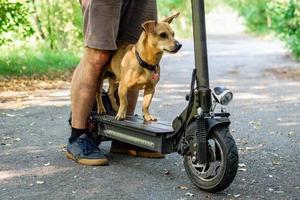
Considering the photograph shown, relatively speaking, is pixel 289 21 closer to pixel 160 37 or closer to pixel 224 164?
pixel 160 37

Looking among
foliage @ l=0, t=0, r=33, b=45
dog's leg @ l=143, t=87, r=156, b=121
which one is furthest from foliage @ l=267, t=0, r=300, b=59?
dog's leg @ l=143, t=87, r=156, b=121

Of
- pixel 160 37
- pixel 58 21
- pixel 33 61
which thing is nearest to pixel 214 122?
pixel 160 37

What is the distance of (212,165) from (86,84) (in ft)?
4.19

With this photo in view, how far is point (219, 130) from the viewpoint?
3.65 meters

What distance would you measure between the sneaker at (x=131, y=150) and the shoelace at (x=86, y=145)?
1.05 feet

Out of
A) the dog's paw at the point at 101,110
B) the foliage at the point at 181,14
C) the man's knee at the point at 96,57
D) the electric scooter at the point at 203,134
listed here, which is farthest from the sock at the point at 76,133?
the foliage at the point at 181,14

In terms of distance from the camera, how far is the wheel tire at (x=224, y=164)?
3549 millimetres

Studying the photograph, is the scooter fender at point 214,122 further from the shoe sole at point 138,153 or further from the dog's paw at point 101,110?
the dog's paw at point 101,110

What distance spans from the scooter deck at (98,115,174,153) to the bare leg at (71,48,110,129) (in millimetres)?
156

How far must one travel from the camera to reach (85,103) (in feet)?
14.8

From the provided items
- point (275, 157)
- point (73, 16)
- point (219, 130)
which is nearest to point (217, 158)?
point (219, 130)

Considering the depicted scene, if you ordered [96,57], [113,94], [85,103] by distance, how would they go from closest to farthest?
[96,57] < [85,103] < [113,94]

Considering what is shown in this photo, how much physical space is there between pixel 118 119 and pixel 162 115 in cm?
264

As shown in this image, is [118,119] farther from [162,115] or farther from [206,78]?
[162,115]
